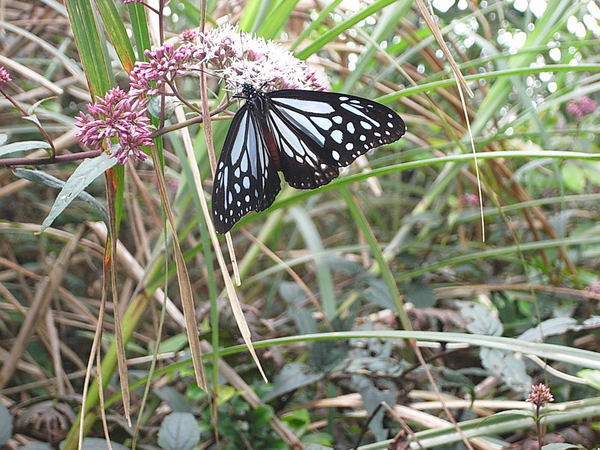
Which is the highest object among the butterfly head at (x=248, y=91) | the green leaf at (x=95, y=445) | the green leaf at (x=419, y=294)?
the butterfly head at (x=248, y=91)

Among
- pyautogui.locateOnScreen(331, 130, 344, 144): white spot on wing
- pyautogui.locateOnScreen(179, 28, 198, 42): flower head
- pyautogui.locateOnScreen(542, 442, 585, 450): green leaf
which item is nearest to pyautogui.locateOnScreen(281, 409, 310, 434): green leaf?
pyautogui.locateOnScreen(542, 442, 585, 450): green leaf

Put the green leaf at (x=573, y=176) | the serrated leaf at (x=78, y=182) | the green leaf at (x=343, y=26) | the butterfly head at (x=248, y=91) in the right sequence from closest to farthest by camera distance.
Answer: the serrated leaf at (x=78, y=182), the butterfly head at (x=248, y=91), the green leaf at (x=343, y=26), the green leaf at (x=573, y=176)

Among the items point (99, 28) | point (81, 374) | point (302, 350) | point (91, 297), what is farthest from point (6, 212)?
point (99, 28)

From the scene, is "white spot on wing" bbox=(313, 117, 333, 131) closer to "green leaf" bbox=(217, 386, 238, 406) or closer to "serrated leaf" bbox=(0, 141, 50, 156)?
"serrated leaf" bbox=(0, 141, 50, 156)

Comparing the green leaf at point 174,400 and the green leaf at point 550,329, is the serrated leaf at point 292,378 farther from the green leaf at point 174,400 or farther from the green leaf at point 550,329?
the green leaf at point 550,329

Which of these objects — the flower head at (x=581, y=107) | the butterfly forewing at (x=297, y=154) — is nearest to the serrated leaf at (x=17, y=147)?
the butterfly forewing at (x=297, y=154)

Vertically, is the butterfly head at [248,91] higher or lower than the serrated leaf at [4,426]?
higher
